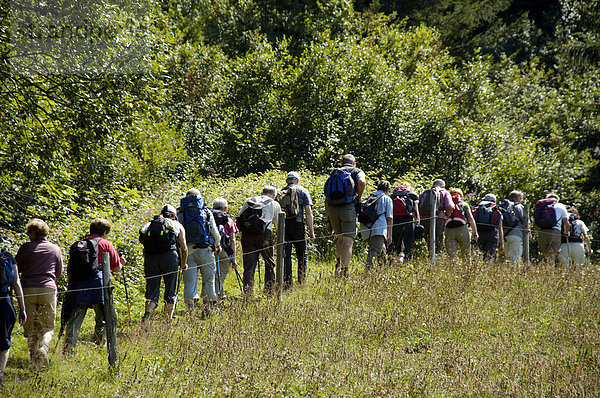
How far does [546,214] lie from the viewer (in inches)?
510

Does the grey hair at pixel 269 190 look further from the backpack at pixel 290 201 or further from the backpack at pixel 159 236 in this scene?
the backpack at pixel 159 236

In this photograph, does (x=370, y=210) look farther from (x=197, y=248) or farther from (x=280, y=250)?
(x=197, y=248)

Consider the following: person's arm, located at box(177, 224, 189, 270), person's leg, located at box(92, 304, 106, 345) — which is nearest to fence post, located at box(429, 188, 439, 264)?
person's arm, located at box(177, 224, 189, 270)

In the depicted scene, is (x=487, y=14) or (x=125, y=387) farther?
(x=487, y=14)

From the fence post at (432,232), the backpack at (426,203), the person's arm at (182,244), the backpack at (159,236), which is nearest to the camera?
the backpack at (159,236)

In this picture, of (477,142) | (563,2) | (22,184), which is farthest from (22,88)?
(563,2)

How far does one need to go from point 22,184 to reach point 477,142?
13493 mm

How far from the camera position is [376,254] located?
410 inches

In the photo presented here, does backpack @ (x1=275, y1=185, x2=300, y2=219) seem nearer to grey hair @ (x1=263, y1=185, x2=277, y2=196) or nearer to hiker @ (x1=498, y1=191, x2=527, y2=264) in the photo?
grey hair @ (x1=263, y1=185, x2=277, y2=196)

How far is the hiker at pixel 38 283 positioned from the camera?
6723mm

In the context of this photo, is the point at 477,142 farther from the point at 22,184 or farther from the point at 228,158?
the point at 22,184

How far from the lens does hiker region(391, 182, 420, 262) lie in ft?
37.1

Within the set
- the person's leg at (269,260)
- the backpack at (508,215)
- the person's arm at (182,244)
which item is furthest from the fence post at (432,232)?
the person's arm at (182,244)

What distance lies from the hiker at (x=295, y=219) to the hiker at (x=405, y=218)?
7.27 ft
